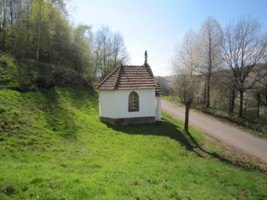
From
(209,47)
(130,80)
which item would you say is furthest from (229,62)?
(130,80)

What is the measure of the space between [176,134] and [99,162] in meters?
9.31

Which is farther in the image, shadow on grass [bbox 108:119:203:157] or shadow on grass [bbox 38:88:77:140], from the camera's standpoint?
shadow on grass [bbox 108:119:203:157]

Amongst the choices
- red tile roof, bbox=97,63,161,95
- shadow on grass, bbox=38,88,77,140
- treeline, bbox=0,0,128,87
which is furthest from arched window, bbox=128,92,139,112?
treeline, bbox=0,0,128,87

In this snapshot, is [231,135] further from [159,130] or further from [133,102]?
[133,102]

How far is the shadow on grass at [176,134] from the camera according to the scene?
13.4 m

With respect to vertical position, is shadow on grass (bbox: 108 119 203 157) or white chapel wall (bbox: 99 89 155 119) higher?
white chapel wall (bbox: 99 89 155 119)

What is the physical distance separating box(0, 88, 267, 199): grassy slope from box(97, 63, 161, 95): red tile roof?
3757 mm

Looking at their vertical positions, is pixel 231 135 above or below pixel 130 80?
below

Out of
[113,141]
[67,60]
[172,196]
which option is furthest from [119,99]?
[67,60]

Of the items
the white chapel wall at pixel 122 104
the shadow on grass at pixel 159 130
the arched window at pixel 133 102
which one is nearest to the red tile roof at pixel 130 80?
the white chapel wall at pixel 122 104

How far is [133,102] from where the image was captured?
1980 cm

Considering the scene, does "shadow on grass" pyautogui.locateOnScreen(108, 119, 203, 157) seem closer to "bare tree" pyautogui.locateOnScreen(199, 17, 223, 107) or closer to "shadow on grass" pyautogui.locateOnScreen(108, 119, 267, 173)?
"shadow on grass" pyautogui.locateOnScreen(108, 119, 267, 173)

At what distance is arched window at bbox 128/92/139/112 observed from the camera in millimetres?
19656

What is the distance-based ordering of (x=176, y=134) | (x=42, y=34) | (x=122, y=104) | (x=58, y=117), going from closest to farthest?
(x=58, y=117), (x=176, y=134), (x=122, y=104), (x=42, y=34)
